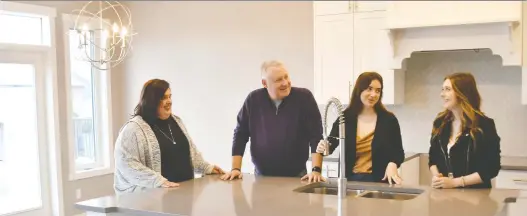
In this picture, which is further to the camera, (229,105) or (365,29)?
(229,105)

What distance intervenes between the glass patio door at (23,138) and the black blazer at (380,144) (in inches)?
129

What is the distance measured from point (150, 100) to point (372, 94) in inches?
45.1

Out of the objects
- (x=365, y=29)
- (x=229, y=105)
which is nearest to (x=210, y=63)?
(x=229, y=105)

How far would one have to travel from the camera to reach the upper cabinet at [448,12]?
3635 millimetres

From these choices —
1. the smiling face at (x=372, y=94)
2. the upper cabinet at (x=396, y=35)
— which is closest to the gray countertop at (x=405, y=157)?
the upper cabinet at (x=396, y=35)

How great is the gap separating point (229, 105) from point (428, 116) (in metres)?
1.84

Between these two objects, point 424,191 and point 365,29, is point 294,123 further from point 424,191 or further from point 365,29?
point 365,29

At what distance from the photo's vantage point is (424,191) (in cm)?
241

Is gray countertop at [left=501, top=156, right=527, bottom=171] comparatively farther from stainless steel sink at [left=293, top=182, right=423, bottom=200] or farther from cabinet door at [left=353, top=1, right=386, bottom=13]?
stainless steel sink at [left=293, top=182, right=423, bottom=200]

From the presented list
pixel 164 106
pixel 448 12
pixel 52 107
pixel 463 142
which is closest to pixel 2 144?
pixel 52 107

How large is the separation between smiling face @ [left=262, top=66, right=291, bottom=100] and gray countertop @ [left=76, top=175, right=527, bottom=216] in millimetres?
602

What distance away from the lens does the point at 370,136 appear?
2.81 m

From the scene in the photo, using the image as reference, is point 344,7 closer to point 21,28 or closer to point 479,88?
point 479,88

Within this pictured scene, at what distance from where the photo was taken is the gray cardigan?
2.70 m
